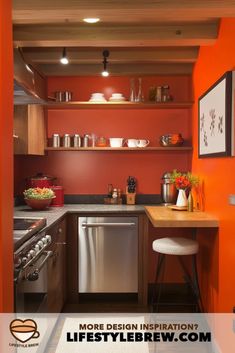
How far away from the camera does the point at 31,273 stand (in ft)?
6.73

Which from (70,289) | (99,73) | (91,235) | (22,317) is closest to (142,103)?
(99,73)

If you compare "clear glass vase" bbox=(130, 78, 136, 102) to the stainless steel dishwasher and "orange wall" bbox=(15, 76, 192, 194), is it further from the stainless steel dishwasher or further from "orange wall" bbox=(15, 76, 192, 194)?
the stainless steel dishwasher

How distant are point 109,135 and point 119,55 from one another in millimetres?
984

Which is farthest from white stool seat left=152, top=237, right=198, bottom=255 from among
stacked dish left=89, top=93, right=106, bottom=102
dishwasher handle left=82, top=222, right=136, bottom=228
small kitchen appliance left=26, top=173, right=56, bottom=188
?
stacked dish left=89, top=93, right=106, bottom=102

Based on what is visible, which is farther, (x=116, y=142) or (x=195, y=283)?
(x=116, y=142)

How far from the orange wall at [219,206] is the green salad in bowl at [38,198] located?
1.51 m

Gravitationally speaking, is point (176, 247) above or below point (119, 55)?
below

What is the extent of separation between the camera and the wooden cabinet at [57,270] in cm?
270

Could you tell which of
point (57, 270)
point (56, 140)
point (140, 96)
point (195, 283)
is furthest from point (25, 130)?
point (195, 283)

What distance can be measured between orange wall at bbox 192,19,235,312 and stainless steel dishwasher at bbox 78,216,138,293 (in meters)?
0.72

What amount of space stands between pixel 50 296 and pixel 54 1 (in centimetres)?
200

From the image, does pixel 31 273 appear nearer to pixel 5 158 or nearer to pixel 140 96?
pixel 5 158

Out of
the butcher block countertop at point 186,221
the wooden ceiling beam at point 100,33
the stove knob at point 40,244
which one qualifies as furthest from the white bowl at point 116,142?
the stove knob at point 40,244

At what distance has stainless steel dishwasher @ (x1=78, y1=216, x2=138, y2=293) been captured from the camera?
3.67m
